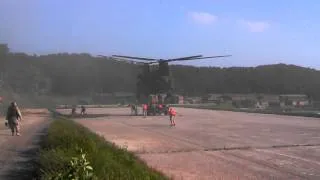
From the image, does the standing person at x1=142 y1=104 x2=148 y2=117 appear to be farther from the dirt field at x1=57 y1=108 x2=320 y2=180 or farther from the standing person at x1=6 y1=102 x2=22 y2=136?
the dirt field at x1=57 y1=108 x2=320 y2=180

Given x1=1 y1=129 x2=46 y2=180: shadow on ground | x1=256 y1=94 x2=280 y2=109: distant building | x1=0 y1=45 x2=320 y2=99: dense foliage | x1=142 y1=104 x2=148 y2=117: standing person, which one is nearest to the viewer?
x1=1 y1=129 x2=46 y2=180: shadow on ground

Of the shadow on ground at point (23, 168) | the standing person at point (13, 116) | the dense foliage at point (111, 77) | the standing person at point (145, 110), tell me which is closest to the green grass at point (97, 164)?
the shadow on ground at point (23, 168)

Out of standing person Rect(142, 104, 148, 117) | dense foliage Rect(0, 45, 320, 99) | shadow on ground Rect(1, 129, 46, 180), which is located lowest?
shadow on ground Rect(1, 129, 46, 180)

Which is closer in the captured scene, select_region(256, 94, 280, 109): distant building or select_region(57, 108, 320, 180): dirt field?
select_region(57, 108, 320, 180): dirt field

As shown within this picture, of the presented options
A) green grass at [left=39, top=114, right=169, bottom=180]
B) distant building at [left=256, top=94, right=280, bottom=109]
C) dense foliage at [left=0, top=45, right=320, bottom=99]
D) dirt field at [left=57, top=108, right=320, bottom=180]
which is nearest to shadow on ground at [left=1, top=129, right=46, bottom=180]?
green grass at [left=39, top=114, right=169, bottom=180]

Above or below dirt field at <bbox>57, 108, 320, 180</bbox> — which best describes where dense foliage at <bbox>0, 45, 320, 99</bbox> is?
above

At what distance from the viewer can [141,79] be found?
69875 mm

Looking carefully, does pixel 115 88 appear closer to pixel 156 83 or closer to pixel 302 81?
pixel 302 81

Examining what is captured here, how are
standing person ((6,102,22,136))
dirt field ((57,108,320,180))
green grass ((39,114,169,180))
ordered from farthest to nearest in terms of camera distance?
standing person ((6,102,22,136))
dirt field ((57,108,320,180))
green grass ((39,114,169,180))

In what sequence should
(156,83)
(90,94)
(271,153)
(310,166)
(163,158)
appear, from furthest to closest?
1. (90,94)
2. (156,83)
3. (271,153)
4. (163,158)
5. (310,166)

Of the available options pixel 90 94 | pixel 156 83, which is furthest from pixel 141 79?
pixel 90 94

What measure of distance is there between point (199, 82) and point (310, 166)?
181 m

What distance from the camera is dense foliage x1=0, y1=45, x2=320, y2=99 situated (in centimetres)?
15209

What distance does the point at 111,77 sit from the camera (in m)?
175
